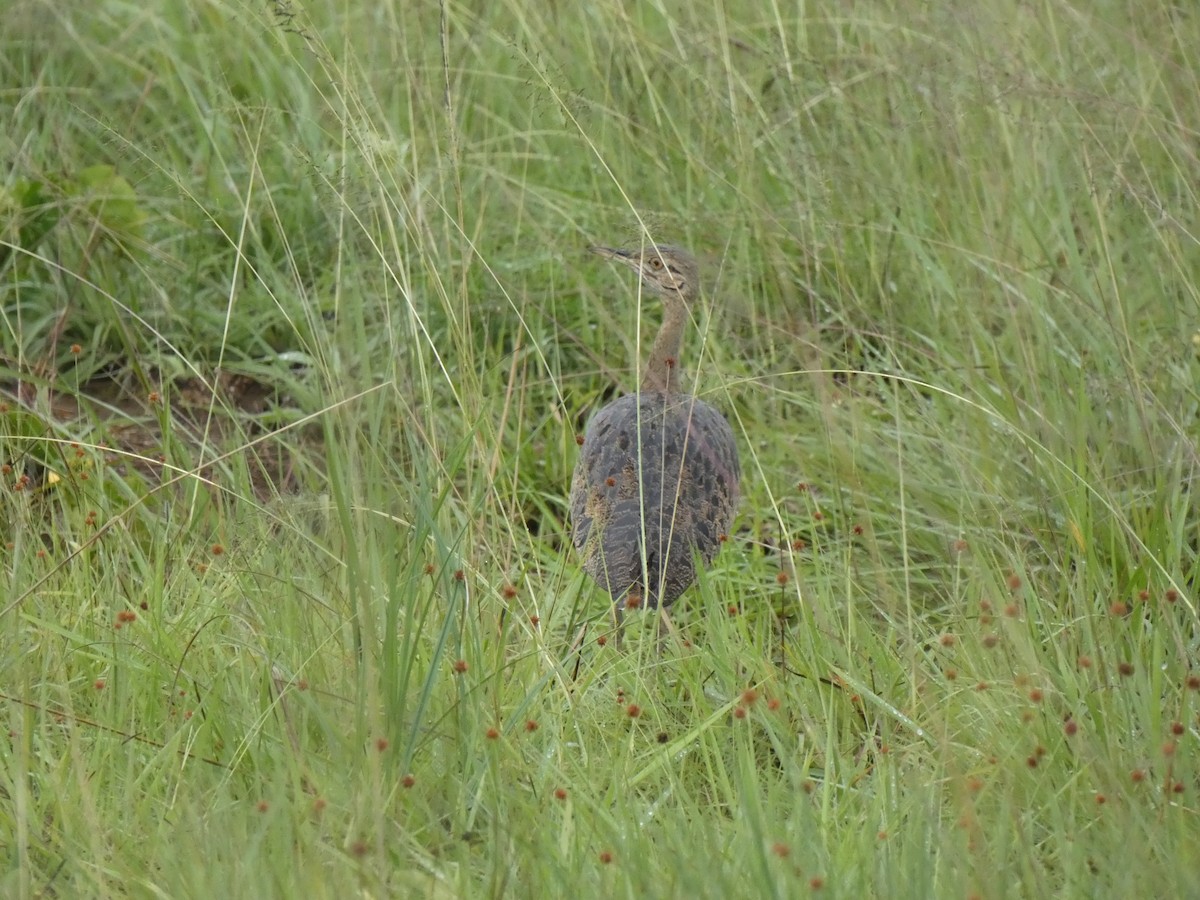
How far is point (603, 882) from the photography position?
7.87 feet

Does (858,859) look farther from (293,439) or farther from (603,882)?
(293,439)

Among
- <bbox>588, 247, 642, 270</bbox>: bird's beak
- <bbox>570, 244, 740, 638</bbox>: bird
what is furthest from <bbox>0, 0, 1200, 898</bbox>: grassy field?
<bbox>588, 247, 642, 270</bbox>: bird's beak

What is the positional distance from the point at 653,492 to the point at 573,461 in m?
0.69

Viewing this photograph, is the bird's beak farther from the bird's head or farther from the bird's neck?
the bird's neck

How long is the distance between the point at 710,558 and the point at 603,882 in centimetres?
173

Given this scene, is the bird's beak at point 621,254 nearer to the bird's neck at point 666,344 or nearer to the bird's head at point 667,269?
the bird's head at point 667,269

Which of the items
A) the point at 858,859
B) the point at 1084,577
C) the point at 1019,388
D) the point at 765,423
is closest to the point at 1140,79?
the point at 1019,388

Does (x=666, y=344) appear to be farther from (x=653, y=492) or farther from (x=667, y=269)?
(x=653, y=492)

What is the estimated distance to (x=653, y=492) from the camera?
401cm

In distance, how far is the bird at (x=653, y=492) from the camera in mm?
3789

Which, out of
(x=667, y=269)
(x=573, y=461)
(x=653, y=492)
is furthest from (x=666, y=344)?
(x=653, y=492)

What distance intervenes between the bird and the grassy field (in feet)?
0.45

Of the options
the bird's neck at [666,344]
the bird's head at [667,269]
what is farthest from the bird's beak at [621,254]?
the bird's neck at [666,344]

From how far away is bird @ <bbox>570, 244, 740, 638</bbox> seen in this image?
12.4 ft
